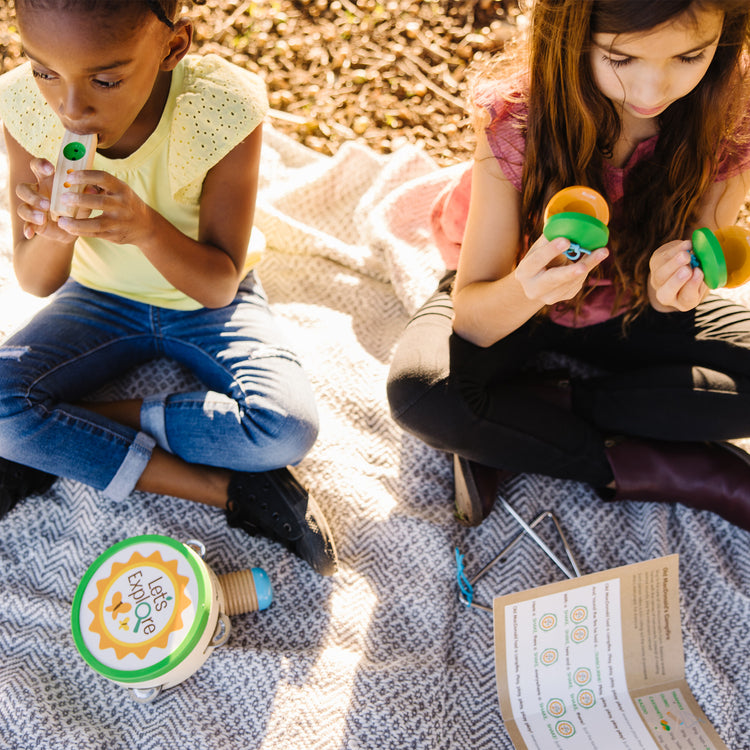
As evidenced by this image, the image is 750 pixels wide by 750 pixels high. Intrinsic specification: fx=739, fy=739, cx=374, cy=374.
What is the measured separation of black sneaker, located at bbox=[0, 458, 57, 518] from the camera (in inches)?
47.5

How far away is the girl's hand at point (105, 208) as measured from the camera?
2.85 ft

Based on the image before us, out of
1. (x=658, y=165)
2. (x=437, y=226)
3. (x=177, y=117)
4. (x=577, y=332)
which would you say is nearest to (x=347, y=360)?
(x=437, y=226)

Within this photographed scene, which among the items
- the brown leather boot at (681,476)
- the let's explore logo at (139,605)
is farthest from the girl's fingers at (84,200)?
the brown leather boot at (681,476)

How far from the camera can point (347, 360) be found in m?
1.42

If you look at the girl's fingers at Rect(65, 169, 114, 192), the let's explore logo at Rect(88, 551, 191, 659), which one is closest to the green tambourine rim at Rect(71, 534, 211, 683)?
the let's explore logo at Rect(88, 551, 191, 659)

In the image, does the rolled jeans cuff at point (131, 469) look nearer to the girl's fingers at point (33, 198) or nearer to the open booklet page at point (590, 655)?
the girl's fingers at point (33, 198)

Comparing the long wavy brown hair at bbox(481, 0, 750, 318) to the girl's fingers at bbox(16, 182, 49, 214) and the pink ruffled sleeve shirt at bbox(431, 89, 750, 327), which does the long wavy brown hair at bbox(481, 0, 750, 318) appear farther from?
the girl's fingers at bbox(16, 182, 49, 214)

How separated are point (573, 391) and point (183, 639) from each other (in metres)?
0.76

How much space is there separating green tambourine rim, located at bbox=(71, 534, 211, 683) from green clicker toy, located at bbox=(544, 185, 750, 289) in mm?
662

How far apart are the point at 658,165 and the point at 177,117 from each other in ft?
2.28

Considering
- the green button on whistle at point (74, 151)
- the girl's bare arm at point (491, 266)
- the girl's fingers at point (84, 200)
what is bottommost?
the girl's bare arm at point (491, 266)

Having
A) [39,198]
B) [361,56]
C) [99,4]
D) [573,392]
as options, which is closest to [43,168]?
[39,198]

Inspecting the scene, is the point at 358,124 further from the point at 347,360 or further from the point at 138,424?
the point at 138,424

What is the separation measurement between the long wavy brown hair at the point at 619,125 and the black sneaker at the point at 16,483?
888 millimetres
